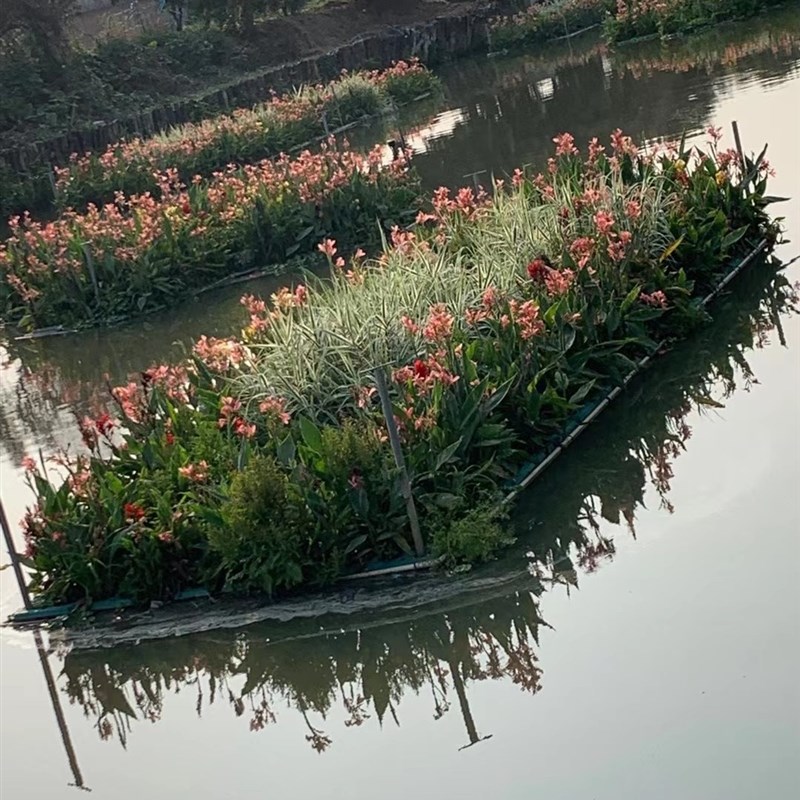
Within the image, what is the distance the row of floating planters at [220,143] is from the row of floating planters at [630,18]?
466cm

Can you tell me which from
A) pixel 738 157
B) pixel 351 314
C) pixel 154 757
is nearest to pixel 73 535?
pixel 154 757

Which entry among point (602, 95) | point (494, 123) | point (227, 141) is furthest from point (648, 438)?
point (227, 141)

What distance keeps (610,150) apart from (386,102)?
12.7m

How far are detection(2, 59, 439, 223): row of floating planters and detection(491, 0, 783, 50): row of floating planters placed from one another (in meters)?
4.66

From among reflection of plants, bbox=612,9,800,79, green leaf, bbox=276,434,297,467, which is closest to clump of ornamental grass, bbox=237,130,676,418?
green leaf, bbox=276,434,297,467

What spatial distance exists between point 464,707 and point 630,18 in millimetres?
27057

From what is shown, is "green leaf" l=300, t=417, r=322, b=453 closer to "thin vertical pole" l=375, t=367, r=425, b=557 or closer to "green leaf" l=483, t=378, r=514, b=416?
"thin vertical pole" l=375, t=367, r=425, b=557

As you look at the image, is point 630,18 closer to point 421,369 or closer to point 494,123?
point 494,123

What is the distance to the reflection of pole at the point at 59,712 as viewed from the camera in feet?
21.7

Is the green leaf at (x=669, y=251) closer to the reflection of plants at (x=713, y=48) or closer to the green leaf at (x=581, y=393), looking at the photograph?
the green leaf at (x=581, y=393)

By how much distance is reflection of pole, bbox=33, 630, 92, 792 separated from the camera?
661 centimetres

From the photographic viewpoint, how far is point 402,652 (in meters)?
6.83

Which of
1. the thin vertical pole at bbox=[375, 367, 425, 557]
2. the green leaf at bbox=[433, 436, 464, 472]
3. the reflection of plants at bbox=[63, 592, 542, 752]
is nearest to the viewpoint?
the reflection of plants at bbox=[63, 592, 542, 752]

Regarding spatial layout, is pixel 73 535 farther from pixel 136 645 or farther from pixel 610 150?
pixel 610 150
